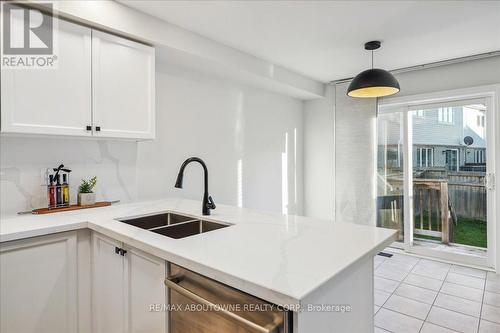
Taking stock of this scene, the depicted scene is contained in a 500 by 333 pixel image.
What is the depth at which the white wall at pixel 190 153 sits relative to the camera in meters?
2.05

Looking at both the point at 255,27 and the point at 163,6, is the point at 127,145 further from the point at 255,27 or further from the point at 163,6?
the point at 255,27

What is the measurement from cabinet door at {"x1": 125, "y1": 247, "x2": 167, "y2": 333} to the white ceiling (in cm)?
186

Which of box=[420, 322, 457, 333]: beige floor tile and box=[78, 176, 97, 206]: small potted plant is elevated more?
box=[78, 176, 97, 206]: small potted plant

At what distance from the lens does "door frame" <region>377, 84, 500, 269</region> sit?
3.29 metres

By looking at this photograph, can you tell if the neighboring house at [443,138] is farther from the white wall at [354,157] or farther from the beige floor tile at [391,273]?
the beige floor tile at [391,273]

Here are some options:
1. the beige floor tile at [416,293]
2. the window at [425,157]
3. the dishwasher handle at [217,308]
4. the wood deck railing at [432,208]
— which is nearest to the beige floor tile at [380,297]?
the beige floor tile at [416,293]

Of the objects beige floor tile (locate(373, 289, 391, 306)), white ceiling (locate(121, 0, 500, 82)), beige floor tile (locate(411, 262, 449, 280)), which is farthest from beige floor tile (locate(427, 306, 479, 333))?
white ceiling (locate(121, 0, 500, 82))

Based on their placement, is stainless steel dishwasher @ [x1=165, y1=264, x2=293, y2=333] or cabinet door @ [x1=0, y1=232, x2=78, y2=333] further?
cabinet door @ [x1=0, y1=232, x2=78, y2=333]

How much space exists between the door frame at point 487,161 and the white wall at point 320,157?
0.97 metres

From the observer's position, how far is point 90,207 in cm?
217

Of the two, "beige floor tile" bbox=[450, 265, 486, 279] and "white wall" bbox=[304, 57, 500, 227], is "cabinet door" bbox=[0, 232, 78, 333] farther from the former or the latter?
"beige floor tile" bbox=[450, 265, 486, 279]

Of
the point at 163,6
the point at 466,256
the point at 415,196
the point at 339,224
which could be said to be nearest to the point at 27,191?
the point at 163,6

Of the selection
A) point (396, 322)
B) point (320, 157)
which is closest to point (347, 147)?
point (320, 157)

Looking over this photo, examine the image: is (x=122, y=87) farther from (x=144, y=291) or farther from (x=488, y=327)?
A: (x=488, y=327)
